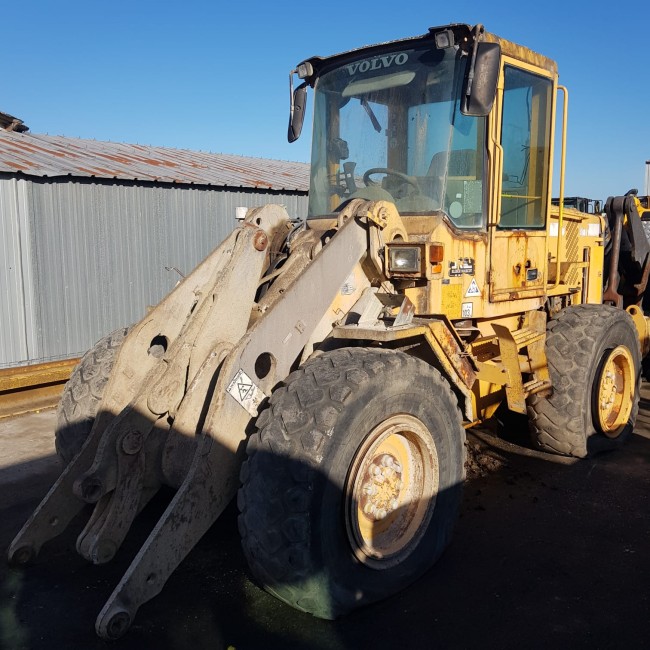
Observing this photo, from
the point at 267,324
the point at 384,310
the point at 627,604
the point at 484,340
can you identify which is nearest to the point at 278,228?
the point at 384,310

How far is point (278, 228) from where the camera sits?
4770mm

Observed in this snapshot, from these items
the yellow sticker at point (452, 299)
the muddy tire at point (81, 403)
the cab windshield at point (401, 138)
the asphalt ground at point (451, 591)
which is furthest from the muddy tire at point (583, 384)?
the muddy tire at point (81, 403)

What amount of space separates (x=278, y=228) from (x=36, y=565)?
2599 millimetres

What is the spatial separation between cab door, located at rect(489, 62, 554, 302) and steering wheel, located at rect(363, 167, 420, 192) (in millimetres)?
571

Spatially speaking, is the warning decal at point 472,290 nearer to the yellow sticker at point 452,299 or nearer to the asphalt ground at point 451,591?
the yellow sticker at point 452,299

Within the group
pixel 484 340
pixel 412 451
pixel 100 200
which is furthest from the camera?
pixel 100 200

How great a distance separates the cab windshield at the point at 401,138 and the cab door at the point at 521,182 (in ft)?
0.89

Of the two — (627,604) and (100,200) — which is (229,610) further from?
(100,200)

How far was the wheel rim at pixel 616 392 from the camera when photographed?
19.5 feet

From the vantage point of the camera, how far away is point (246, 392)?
3.57 meters

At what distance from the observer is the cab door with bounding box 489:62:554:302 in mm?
4793

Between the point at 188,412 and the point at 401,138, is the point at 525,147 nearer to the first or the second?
the point at 401,138

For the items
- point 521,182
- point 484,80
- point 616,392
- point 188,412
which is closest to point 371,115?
point 484,80

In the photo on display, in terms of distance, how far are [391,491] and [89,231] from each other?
7.16m
